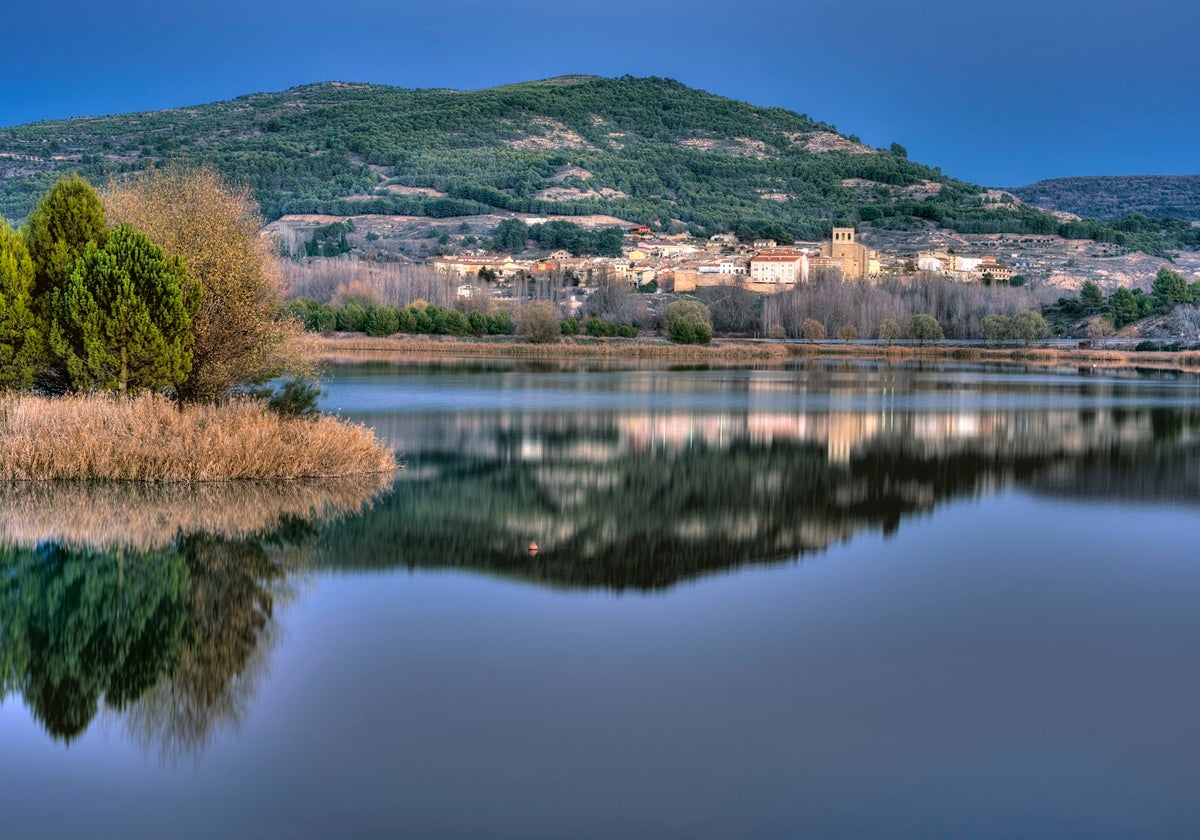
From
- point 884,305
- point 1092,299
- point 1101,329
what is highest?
point 1092,299

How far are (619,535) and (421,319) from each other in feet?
157

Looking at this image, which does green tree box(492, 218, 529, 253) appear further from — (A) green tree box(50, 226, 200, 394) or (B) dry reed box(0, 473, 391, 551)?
(B) dry reed box(0, 473, 391, 551)

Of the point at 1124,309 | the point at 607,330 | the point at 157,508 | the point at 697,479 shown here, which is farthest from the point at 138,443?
the point at 1124,309

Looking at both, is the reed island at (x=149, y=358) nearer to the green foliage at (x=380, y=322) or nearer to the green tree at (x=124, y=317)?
→ the green tree at (x=124, y=317)

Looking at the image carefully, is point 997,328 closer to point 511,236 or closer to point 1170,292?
point 1170,292

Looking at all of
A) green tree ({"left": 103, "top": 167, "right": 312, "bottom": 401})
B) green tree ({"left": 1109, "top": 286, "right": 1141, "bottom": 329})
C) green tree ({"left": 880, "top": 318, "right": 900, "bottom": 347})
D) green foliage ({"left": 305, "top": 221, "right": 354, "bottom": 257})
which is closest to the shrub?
green tree ({"left": 880, "top": 318, "right": 900, "bottom": 347})

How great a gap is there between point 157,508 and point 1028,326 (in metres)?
62.0

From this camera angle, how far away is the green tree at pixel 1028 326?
66.7m

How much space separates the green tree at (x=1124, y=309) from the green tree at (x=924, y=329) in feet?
37.8

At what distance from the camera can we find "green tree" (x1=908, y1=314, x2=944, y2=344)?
219ft

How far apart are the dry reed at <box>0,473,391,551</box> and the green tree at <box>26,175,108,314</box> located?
343cm

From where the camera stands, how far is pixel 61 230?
15688 millimetres

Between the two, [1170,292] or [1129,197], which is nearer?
[1170,292]

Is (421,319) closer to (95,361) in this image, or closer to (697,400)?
(697,400)
